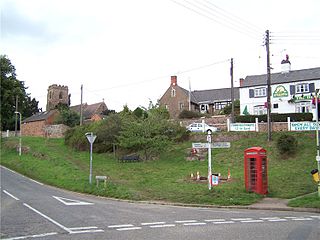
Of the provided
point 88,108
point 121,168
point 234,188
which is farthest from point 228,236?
point 88,108

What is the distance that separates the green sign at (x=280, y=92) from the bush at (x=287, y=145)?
24.2 m

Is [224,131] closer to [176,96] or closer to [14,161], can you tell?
[14,161]

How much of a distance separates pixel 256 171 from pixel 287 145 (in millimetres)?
11743

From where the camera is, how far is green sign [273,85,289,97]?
171 ft

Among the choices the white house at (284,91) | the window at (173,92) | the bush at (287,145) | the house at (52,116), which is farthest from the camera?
the window at (173,92)

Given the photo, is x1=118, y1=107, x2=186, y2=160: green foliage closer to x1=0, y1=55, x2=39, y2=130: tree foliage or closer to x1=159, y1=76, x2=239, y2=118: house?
x1=0, y1=55, x2=39, y2=130: tree foliage

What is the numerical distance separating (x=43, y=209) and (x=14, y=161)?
2508 centimetres

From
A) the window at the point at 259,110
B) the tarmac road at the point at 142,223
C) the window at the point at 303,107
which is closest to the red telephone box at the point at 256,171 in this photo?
the tarmac road at the point at 142,223

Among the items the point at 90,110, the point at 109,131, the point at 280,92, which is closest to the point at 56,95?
the point at 90,110

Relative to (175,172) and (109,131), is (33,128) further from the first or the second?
(175,172)

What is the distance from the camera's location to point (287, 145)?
28.9m

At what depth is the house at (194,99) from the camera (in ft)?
235

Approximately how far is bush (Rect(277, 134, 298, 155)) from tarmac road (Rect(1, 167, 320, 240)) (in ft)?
49.7

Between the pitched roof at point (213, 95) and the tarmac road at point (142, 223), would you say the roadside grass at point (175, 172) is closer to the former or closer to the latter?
the tarmac road at point (142, 223)
